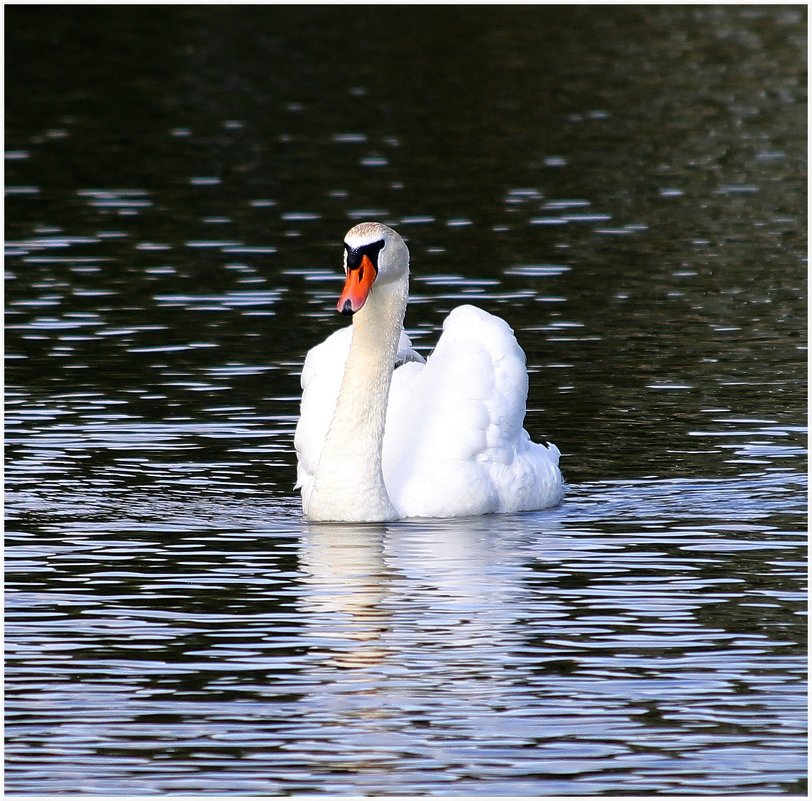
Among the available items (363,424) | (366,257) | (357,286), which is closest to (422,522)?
(363,424)

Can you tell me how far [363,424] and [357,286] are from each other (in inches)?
35.8

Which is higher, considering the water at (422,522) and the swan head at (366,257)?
the swan head at (366,257)

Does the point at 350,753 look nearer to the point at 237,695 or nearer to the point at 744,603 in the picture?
the point at 237,695

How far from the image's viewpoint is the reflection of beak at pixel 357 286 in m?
13.1

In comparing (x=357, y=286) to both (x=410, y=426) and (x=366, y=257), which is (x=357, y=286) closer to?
(x=366, y=257)

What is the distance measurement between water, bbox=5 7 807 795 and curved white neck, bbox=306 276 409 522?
22 centimetres

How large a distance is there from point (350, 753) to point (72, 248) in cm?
1585

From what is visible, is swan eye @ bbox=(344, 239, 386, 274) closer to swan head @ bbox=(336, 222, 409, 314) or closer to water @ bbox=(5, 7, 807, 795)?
swan head @ bbox=(336, 222, 409, 314)

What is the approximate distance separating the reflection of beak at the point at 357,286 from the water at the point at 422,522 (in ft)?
4.65

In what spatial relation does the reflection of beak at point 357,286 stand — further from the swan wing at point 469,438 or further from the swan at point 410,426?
the swan wing at point 469,438

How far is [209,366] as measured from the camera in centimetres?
1833

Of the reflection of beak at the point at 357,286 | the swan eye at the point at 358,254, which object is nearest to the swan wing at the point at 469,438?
the reflection of beak at the point at 357,286

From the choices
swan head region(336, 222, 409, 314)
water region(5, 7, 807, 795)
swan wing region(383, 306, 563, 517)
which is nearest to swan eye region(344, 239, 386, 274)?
swan head region(336, 222, 409, 314)

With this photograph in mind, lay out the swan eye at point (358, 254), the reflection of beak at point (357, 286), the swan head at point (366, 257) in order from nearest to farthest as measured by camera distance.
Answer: the reflection of beak at point (357, 286)
the swan head at point (366, 257)
the swan eye at point (358, 254)
